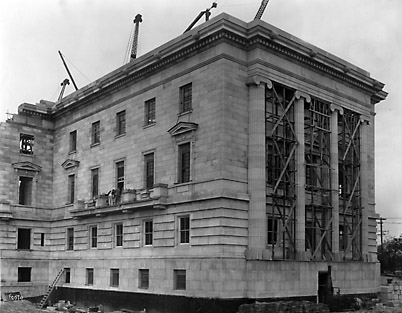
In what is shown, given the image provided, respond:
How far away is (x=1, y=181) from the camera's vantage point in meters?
47.8

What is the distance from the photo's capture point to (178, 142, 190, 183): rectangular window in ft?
117

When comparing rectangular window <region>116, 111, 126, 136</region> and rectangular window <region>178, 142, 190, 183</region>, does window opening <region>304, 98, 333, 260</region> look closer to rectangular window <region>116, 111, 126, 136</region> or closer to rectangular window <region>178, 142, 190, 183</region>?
rectangular window <region>178, 142, 190, 183</region>

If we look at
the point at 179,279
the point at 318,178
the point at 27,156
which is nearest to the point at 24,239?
the point at 27,156

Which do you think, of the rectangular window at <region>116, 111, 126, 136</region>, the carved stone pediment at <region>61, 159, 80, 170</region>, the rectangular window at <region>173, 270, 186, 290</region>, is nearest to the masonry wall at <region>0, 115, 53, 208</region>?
the carved stone pediment at <region>61, 159, 80, 170</region>

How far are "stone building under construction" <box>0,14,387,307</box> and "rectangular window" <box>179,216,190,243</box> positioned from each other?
9 centimetres

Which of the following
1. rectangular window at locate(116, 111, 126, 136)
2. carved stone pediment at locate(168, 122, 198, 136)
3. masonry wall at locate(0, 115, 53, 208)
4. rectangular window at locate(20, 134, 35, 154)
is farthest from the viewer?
rectangular window at locate(20, 134, 35, 154)

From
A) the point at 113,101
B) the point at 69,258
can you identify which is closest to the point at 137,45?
the point at 113,101

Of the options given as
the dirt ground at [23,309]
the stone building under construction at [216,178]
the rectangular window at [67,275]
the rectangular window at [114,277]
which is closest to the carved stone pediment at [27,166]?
the stone building under construction at [216,178]

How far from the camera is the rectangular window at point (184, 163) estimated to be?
117ft

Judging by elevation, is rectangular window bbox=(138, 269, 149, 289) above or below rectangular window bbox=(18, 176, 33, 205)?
below

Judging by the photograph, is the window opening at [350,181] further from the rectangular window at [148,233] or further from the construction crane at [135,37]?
the construction crane at [135,37]

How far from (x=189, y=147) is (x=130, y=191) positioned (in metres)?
5.95

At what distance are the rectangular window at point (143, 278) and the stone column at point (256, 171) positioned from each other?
26.8 ft

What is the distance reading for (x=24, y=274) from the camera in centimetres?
4841
